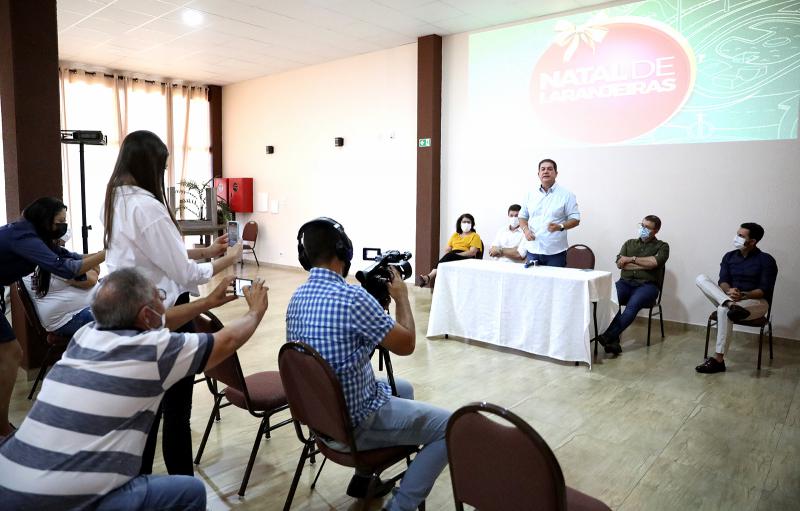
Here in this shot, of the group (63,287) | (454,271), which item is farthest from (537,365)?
(63,287)

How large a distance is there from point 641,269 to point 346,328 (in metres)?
3.72

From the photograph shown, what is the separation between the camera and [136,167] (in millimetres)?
1894

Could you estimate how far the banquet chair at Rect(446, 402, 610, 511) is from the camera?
47.0 inches

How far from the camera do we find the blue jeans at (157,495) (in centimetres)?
130

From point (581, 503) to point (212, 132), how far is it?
9.80 meters

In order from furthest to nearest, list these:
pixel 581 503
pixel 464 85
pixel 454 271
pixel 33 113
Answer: pixel 464 85
pixel 454 271
pixel 33 113
pixel 581 503

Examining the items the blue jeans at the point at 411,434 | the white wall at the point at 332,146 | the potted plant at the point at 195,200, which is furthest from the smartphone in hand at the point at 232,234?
the potted plant at the point at 195,200

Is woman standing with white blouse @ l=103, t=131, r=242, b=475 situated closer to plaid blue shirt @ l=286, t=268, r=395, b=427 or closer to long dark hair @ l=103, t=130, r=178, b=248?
long dark hair @ l=103, t=130, r=178, b=248

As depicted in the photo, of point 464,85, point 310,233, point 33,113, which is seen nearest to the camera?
point 310,233

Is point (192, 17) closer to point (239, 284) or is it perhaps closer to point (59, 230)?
point (59, 230)

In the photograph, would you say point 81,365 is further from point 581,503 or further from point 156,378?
point 581,503

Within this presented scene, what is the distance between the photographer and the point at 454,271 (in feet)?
15.0

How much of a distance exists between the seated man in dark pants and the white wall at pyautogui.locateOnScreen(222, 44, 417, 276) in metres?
3.15

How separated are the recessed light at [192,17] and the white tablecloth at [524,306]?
3927mm
